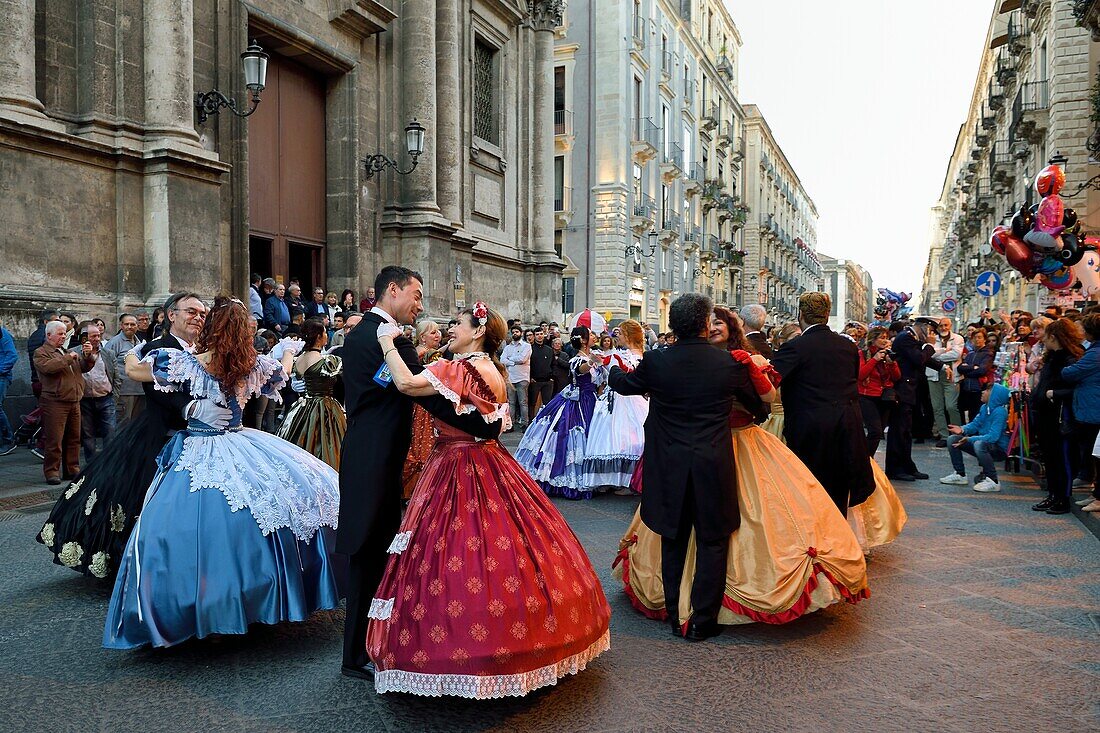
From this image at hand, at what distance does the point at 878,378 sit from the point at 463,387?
22.6 feet

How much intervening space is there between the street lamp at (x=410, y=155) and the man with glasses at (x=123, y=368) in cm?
702

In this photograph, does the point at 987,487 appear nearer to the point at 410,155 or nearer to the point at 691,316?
the point at 691,316

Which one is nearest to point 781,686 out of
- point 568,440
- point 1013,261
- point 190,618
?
point 190,618

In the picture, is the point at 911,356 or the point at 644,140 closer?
the point at 911,356

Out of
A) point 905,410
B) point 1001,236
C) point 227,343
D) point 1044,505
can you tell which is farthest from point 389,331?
point 1001,236

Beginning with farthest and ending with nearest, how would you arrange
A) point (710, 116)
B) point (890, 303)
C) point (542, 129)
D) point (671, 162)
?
1. point (710, 116)
2. point (671, 162)
3. point (890, 303)
4. point (542, 129)

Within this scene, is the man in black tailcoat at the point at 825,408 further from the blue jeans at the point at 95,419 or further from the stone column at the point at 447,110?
the stone column at the point at 447,110

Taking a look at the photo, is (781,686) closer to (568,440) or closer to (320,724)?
(320,724)

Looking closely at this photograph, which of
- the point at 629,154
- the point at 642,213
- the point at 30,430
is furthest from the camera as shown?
the point at 642,213

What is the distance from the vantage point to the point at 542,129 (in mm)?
22156

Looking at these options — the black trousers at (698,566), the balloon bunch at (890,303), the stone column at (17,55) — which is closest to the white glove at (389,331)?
the black trousers at (698,566)

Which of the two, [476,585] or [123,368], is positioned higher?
[123,368]

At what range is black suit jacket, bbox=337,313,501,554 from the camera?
3689mm

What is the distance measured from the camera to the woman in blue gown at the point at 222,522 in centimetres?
409
